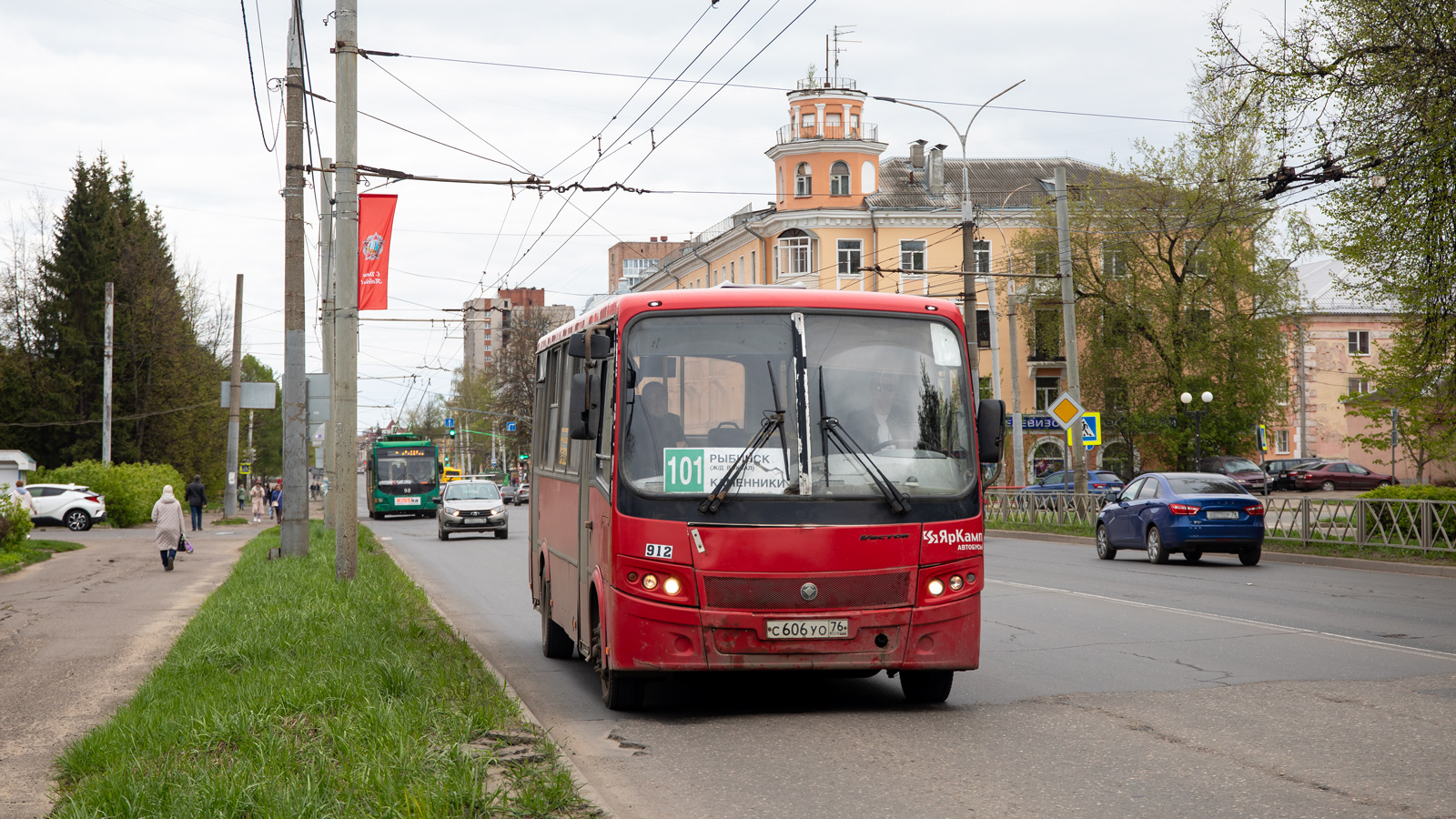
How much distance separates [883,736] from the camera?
25.1 ft

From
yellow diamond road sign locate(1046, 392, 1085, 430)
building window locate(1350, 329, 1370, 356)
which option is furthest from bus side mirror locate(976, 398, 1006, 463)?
building window locate(1350, 329, 1370, 356)

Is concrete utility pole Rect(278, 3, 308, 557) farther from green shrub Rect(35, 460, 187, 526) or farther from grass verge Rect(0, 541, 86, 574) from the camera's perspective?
green shrub Rect(35, 460, 187, 526)

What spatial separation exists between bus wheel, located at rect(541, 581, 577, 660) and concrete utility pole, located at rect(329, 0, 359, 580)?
463 centimetres

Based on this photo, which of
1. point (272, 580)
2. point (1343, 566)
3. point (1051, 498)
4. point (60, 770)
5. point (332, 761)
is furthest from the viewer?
point (1051, 498)

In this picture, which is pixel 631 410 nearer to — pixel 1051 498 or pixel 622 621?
pixel 622 621

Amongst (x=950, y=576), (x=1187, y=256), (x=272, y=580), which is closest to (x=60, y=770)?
A: (x=950, y=576)

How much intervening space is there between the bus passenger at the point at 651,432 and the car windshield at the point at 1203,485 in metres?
15.1

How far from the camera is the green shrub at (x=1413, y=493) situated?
2134 cm

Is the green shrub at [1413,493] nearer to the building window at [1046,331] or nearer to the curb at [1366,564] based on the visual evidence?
the curb at [1366,564]

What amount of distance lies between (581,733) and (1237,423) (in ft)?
166

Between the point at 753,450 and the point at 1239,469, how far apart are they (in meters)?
48.8

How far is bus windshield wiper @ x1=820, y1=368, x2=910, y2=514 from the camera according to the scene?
816 centimetres

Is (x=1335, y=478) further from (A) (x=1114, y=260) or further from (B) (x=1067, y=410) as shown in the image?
(B) (x=1067, y=410)

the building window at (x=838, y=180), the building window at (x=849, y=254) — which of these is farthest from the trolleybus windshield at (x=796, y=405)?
the building window at (x=838, y=180)
